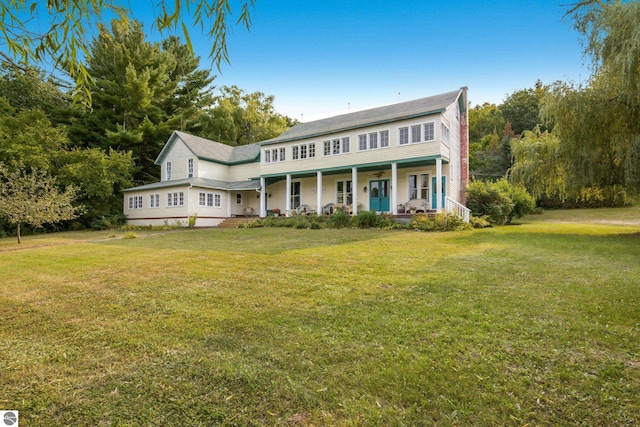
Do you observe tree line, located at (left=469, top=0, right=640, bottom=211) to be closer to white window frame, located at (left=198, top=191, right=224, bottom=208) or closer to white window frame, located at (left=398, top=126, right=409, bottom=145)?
white window frame, located at (left=398, top=126, right=409, bottom=145)

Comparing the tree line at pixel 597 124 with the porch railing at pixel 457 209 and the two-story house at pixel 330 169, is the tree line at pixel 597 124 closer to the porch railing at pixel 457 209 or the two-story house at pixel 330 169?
the porch railing at pixel 457 209

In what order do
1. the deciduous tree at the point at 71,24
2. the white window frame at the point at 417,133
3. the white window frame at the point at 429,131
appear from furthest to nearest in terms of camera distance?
1. the white window frame at the point at 417,133
2. the white window frame at the point at 429,131
3. the deciduous tree at the point at 71,24

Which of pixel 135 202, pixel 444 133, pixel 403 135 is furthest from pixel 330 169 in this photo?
pixel 135 202

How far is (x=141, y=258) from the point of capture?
8172mm

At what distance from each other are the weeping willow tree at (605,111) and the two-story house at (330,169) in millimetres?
4991

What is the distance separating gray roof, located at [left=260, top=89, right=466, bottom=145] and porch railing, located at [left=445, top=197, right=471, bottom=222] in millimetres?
4580

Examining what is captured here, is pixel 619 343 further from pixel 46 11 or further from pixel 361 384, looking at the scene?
pixel 46 11

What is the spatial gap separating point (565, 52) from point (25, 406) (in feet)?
43.7

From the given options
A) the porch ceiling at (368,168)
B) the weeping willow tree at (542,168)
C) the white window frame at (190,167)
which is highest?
the white window frame at (190,167)

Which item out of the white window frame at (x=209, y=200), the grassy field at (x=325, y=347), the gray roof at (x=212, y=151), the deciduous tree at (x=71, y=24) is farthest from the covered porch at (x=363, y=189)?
the deciduous tree at (x=71, y=24)

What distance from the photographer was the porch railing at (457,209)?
1530 cm

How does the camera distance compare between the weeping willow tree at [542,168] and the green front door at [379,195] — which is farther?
the green front door at [379,195]

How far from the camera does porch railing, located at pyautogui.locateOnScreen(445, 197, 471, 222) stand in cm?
1530

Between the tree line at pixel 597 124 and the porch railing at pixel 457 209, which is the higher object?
the tree line at pixel 597 124
